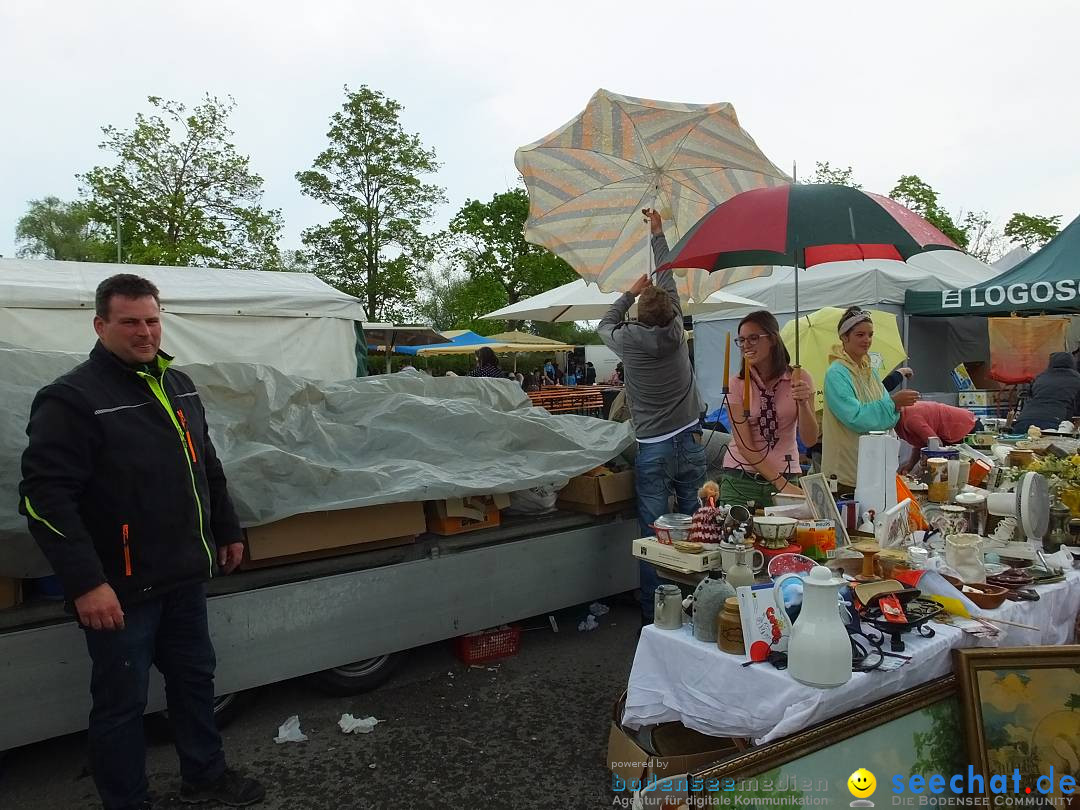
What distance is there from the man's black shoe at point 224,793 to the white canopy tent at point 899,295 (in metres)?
10.1

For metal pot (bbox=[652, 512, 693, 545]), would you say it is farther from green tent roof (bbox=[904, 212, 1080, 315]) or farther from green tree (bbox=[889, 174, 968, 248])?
green tree (bbox=[889, 174, 968, 248])

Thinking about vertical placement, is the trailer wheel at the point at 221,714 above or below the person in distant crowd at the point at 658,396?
below

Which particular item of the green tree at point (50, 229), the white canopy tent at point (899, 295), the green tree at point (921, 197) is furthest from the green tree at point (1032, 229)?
the green tree at point (50, 229)

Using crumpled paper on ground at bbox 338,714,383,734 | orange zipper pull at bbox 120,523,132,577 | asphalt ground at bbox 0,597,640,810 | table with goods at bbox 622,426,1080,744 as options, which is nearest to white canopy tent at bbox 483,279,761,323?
asphalt ground at bbox 0,597,640,810

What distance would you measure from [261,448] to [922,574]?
9.26 feet

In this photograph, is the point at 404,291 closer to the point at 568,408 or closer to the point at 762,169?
the point at 568,408

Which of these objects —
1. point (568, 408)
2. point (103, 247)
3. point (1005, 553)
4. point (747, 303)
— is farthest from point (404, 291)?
point (1005, 553)

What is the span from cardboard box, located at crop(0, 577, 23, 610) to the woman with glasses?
122 inches

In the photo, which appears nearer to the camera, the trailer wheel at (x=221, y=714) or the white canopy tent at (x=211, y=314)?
the trailer wheel at (x=221, y=714)

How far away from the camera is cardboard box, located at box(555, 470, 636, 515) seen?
14.4 feet

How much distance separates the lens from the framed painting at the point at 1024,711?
77.1 inches

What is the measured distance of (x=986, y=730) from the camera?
1979mm

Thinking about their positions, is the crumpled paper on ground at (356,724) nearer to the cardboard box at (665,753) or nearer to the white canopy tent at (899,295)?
the cardboard box at (665,753)

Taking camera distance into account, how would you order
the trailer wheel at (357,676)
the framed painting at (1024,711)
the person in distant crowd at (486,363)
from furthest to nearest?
the person in distant crowd at (486,363) → the trailer wheel at (357,676) → the framed painting at (1024,711)
